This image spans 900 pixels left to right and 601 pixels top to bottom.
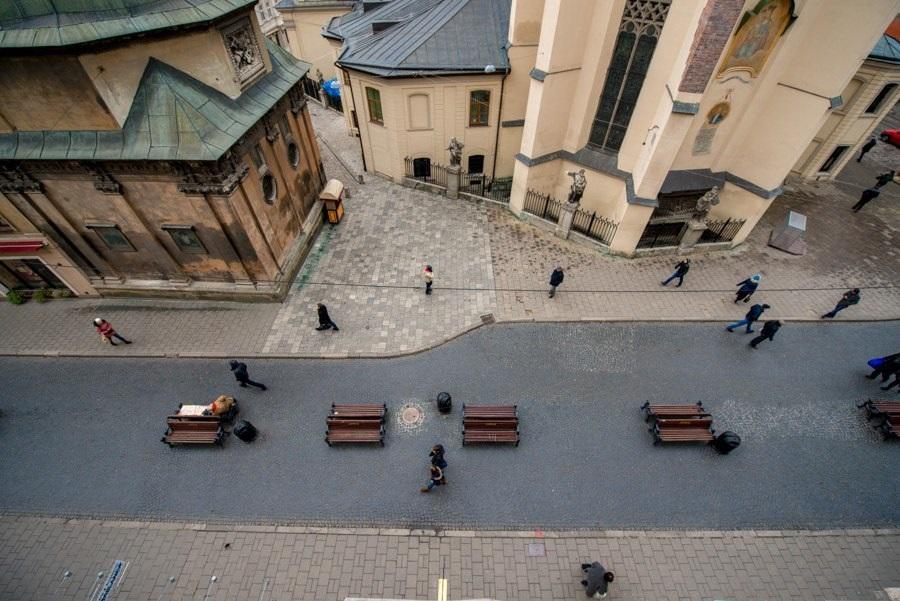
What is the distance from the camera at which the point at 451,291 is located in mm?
15141

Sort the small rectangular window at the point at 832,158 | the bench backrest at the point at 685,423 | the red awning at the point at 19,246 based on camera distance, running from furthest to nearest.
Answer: the small rectangular window at the point at 832,158
the red awning at the point at 19,246
the bench backrest at the point at 685,423

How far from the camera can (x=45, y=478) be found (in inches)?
418

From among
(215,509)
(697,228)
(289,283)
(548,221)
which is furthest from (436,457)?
(697,228)

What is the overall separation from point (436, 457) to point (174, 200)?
35.6 feet

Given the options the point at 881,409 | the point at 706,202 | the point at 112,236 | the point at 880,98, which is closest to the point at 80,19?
the point at 112,236

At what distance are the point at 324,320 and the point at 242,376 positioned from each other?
290cm

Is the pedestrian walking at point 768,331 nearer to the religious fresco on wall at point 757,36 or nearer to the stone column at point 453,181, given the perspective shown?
the religious fresco on wall at point 757,36

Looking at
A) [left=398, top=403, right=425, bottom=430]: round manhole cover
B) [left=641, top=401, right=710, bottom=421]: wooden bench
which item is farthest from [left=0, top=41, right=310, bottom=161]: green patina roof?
[left=641, top=401, right=710, bottom=421]: wooden bench

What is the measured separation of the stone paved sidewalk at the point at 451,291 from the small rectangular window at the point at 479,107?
13.7ft

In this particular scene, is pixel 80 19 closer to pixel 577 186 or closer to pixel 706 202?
pixel 577 186

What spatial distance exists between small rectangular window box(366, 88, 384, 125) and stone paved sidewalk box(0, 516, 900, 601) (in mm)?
17773

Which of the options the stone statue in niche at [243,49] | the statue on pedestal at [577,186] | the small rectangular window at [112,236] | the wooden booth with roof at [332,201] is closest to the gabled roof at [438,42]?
the wooden booth with roof at [332,201]

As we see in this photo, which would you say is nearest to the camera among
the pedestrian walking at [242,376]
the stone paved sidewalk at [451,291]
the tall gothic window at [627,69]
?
the pedestrian walking at [242,376]

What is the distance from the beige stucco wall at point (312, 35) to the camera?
27.7m
